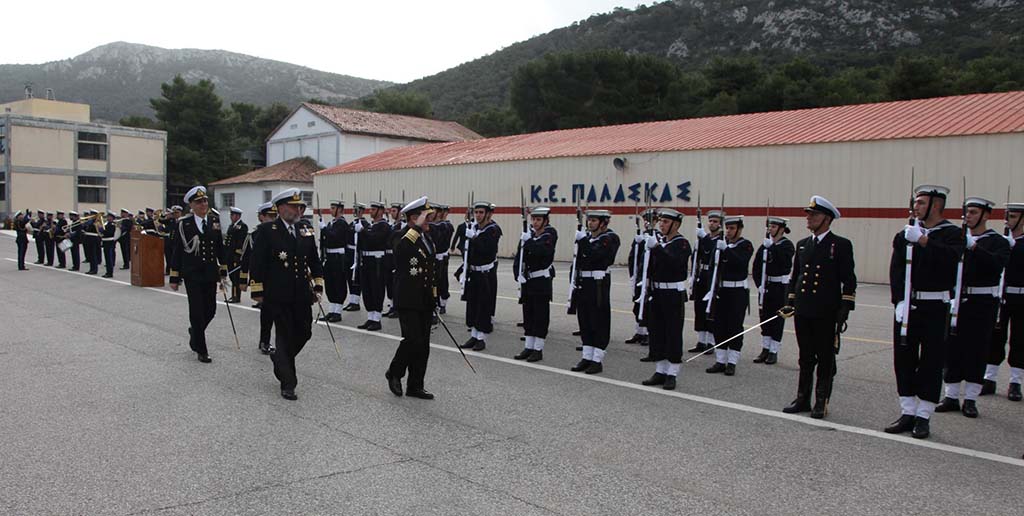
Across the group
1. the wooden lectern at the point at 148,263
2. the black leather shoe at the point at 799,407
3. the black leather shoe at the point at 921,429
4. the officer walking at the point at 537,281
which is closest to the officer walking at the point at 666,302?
the black leather shoe at the point at 799,407

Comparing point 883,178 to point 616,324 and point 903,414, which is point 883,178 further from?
point 903,414

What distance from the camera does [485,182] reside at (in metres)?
31.0

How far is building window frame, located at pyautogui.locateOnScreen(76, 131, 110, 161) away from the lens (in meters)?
53.8

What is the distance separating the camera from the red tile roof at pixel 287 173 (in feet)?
154

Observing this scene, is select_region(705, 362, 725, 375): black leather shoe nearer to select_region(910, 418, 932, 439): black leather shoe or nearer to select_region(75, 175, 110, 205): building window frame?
select_region(910, 418, 932, 439): black leather shoe

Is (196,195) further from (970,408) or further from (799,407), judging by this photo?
(970,408)

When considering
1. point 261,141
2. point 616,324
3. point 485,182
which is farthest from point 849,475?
point 261,141

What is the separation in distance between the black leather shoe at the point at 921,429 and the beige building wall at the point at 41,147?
57.7 meters

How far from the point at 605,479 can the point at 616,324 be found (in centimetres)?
731

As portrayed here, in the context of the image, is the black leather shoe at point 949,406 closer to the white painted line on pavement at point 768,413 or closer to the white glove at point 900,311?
the white painted line on pavement at point 768,413

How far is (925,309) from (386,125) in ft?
158

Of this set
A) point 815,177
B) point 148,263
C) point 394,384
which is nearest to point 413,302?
point 394,384

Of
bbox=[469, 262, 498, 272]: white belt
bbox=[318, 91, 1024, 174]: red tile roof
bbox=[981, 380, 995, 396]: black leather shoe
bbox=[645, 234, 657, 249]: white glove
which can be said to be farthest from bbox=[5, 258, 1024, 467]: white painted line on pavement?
bbox=[318, 91, 1024, 174]: red tile roof

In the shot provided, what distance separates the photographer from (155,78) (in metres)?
170
